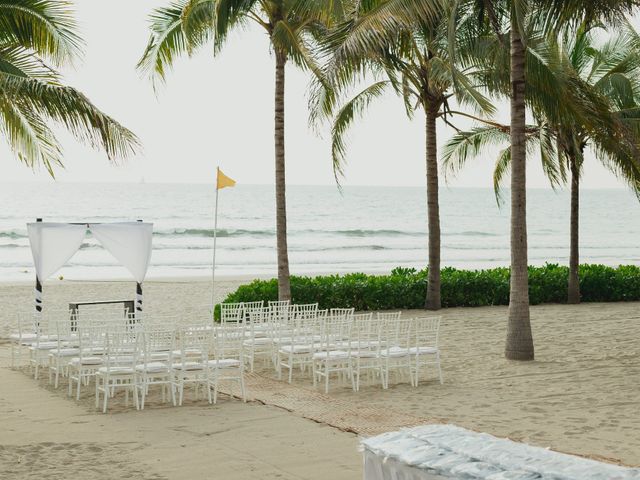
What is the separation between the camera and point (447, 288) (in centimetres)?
1900

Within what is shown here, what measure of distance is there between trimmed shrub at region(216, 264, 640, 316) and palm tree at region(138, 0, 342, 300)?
59.4 inches

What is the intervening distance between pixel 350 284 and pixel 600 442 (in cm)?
1081

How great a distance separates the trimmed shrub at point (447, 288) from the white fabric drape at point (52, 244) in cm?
351

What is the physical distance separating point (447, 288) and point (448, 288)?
29 mm

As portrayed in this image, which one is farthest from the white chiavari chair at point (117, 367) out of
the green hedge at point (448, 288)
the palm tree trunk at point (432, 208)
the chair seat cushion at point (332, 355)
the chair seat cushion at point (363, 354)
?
the palm tree trunk at point (432, 208)

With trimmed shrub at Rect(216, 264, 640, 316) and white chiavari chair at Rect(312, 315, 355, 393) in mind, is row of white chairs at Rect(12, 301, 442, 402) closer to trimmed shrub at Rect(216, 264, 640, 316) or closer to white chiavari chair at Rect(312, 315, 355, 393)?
white chiavari chair at Rect(312, 315, 355, 393)

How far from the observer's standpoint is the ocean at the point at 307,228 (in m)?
43.6

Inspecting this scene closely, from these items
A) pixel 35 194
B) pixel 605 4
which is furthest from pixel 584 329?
pixel 35 194

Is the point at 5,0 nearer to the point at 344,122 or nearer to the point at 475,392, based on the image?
the point at 475,392

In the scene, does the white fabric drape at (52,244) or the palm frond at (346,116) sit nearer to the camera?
the white fabric drape at (52,244)

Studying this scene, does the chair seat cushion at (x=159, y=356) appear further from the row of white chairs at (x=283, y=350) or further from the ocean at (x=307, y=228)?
the ocean at (x=307, y=228)

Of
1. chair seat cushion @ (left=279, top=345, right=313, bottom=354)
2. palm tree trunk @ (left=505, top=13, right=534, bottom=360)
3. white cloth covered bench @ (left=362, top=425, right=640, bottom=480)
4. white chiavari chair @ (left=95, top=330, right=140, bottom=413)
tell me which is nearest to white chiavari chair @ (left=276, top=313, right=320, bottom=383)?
chair seat cushion @ (left=279, top=345, right=313, bottom=354)

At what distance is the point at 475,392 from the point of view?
33.1 ft

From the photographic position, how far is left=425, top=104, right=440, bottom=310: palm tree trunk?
59.0ft
